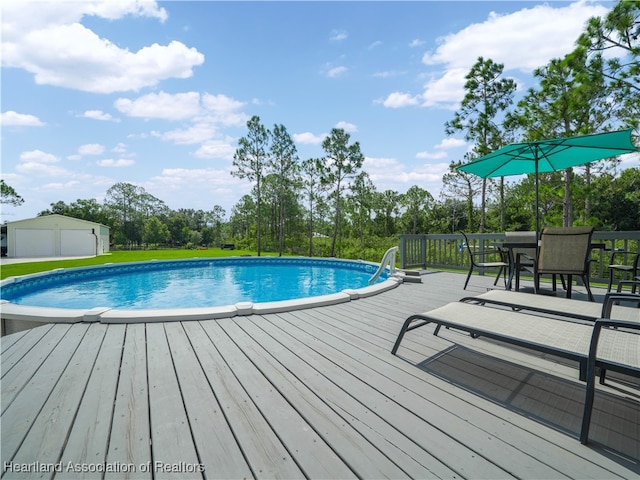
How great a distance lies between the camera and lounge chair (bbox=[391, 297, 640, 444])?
4.21ft

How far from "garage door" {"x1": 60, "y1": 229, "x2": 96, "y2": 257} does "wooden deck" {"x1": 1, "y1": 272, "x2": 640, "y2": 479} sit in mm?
26416

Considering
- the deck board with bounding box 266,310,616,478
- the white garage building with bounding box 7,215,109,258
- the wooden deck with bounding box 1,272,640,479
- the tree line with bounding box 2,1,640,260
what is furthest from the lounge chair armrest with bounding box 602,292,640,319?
the white garage building with bounding box 7,215,109,258

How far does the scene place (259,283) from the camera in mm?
9555

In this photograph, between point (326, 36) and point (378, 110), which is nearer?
point (326, 36)

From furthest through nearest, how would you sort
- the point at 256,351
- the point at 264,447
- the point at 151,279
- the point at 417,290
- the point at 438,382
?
1. the point at 151,279
2. the point at 417,290
3. the point at 256,351
4. the point at 438,382
5. the point at 264,447

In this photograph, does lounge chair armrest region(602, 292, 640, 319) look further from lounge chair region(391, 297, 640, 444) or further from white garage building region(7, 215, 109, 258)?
white garage building region(7, 215, 109, 258)

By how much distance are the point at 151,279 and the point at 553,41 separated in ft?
48.1

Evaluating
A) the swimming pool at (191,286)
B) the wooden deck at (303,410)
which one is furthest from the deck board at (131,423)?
the swimming pool at (191,286)

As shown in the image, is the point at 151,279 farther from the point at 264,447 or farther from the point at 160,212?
the point at 160,212

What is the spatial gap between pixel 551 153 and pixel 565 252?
1.54 metres

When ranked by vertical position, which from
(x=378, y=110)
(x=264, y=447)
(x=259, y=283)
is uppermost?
(x=378, y=110)

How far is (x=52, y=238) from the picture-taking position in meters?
22.4

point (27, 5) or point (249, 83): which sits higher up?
point (249, 83)

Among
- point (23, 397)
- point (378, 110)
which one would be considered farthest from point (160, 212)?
point (23, 397)
